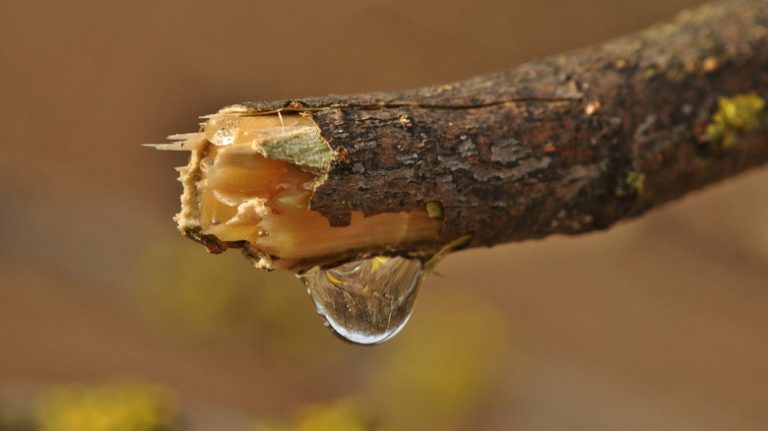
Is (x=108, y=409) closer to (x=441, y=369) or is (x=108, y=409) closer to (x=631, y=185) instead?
(x=631, y=185)

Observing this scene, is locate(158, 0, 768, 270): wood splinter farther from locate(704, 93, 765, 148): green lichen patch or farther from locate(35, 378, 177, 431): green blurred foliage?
locate(35, 378, 177, 431): green blurred foliage

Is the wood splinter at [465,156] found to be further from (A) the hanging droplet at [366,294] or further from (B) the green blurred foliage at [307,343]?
(B) the green blurred foliage at [307,343]

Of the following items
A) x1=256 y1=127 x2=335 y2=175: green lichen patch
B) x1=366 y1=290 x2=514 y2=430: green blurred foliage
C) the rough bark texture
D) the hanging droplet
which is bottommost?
the hanging droplet

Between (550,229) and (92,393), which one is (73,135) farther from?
(550,229)

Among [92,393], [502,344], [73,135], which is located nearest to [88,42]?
[73,135]

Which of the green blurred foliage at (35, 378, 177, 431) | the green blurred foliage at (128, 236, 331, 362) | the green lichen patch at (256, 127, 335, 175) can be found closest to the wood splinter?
the green lichen patch at (256, 127, 335, 175)

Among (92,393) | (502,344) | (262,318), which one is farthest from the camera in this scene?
(502,344)

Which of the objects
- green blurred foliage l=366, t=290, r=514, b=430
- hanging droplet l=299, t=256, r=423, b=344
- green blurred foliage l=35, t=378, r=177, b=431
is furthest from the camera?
green blurred foliage l=366, t=290, r=514, b=430
